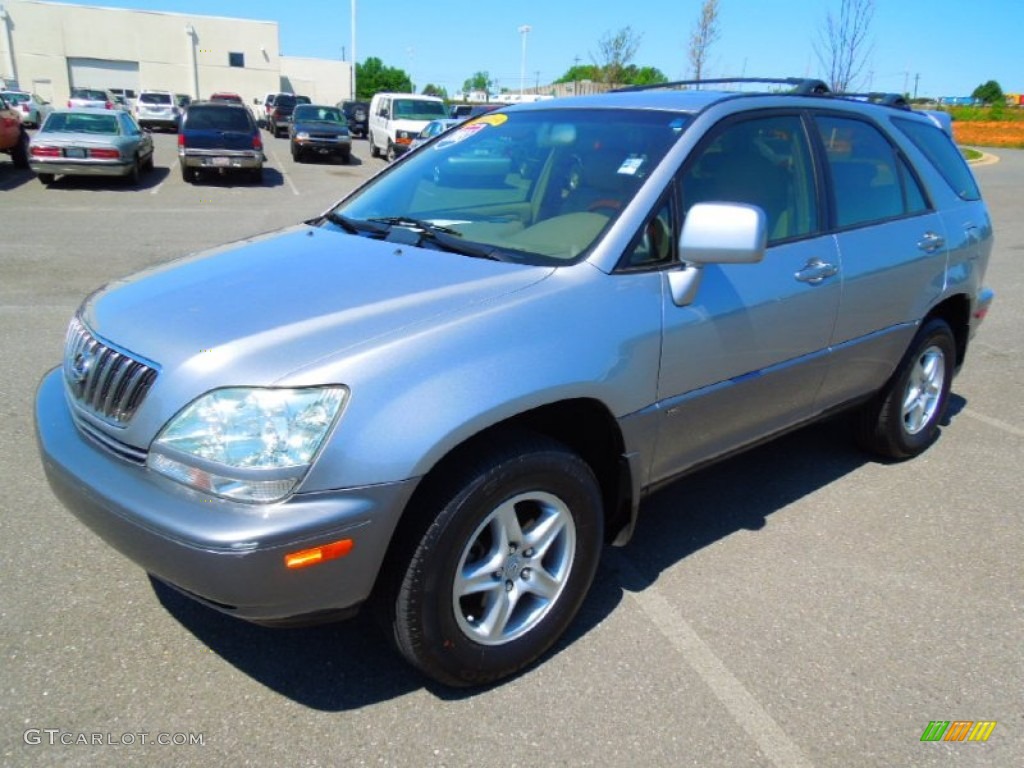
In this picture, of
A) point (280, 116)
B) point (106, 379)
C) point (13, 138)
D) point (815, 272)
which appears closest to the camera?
point (106, 379)

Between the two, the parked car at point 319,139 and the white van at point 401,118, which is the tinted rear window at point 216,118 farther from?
the white van at point 401,118

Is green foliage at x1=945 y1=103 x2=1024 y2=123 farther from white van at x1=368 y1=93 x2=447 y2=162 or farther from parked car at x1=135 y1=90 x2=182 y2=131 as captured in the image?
parked car at x1=135 y1=90 x2=182 y2=131

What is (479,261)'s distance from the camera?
109 inches

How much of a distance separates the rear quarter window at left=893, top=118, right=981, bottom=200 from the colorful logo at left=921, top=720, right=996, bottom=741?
117 inches

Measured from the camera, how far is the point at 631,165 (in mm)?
3020

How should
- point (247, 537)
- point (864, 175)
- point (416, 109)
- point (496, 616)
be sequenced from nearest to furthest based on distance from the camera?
point (247, 537) → point (496, 616) → point (864, 175) → point (416, 109)

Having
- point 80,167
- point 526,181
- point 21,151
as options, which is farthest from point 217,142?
point 526,181

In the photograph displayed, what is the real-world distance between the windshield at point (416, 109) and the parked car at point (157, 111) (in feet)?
59.3

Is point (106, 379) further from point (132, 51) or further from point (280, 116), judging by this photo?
point (132, 51)

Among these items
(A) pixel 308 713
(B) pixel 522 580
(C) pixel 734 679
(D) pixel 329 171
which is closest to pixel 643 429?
(B) pixel 522 580

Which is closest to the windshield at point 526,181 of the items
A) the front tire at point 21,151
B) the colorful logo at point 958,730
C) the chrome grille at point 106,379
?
the chrome grille at point 106,379

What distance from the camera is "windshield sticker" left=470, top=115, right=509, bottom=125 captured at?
12.4 feet

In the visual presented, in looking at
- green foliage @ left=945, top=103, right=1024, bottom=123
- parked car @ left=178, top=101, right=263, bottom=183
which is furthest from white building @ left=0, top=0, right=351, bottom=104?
A: green foliage @ left=945, top=103, right=1024, bottom=123

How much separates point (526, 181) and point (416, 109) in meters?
22.1
